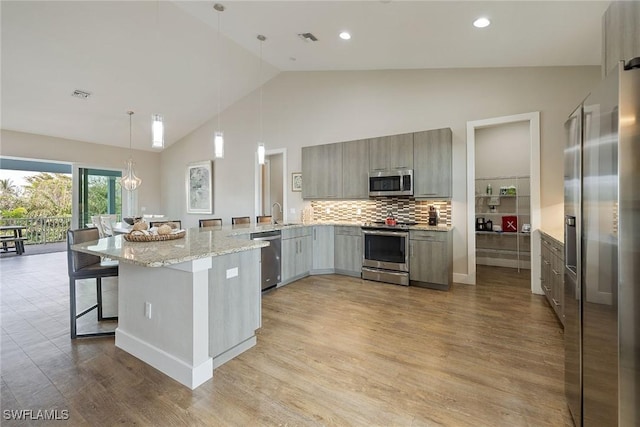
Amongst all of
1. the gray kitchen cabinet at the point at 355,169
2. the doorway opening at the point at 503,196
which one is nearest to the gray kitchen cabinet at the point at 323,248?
the gray kitchen cabinet at the point at 355,169

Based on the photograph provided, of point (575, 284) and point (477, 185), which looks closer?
point (575, 284)

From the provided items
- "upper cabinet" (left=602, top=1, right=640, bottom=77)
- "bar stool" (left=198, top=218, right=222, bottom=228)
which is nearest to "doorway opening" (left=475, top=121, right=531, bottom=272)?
"upper cabinet" (left=602, top=1, right=640, bottom=77)

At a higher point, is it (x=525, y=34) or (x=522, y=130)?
(x=525, y=34)

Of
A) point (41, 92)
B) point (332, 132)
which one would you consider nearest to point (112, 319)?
point (332, 132)

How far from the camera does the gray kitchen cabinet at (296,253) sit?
14.1 feet

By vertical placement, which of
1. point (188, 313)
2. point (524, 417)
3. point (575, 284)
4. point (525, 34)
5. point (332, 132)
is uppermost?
point (525, 34)

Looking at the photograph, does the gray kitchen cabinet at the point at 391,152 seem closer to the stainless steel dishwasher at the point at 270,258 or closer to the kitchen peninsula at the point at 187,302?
the stainless steel dishwasher at the point at 270,258

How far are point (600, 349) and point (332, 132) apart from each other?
16.0 feet

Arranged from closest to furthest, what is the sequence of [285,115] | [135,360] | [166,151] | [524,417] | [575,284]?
[575,284] → [524,417] → [135,360] → [285,115] → [166,151]

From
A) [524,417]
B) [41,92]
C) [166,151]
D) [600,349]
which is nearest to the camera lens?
[600,349]

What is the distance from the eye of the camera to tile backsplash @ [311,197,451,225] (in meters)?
4.63

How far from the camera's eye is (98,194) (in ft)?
24.8

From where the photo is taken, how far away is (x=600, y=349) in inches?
49.9

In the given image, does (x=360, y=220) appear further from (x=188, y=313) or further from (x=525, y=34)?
(x=188, y=313)
